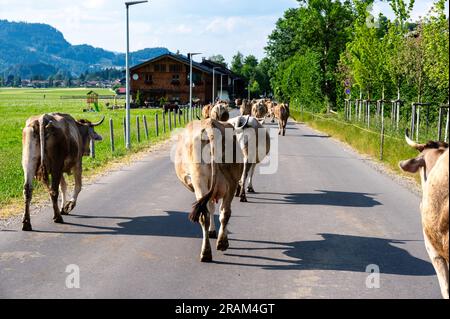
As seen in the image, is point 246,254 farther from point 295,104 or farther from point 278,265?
point 295,104

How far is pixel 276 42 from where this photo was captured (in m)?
92.0

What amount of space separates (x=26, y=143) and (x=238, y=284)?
446cm

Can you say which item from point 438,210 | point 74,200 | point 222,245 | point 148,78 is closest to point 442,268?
point 438,210

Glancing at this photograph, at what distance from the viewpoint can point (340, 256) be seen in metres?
7.28

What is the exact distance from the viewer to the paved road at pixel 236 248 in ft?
19.7

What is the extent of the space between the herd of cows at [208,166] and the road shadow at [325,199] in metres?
2.17

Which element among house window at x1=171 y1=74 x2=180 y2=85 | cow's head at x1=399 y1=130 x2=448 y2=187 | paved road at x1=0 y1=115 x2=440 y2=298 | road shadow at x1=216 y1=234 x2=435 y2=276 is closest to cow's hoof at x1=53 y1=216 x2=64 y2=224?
paved road at x1=0 y1=115 x2=440 y2=298

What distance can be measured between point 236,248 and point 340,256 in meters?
1.44

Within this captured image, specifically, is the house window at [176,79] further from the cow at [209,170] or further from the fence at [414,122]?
the cow at [209,170]

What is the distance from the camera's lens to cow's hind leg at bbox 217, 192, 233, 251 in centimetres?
Result: 730

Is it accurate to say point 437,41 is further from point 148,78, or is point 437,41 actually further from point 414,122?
point 148,78

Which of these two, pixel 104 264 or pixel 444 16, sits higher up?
pixel 444 16

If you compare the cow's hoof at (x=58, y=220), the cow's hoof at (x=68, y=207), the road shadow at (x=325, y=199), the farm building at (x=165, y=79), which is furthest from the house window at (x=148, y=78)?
the cow's hoof at (x=58, y=220)
